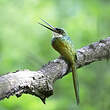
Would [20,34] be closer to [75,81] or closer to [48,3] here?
[48,3]

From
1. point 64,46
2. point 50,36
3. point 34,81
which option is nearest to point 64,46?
point 64,46

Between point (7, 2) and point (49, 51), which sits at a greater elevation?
point (7, 2)

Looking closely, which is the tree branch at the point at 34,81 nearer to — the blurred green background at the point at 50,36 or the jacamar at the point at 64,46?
the jacamar at the point at 64,46

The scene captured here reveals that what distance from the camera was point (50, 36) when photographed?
5316 mm

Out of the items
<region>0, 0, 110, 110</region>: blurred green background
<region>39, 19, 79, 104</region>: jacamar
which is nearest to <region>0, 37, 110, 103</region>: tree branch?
<region>39, 19, 79, 104</region>: jacamar

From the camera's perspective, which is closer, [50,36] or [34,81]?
[34,81]

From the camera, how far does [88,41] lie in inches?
201

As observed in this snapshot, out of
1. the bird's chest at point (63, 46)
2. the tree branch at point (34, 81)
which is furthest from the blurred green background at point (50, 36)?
the tree branch at point (34, 81)

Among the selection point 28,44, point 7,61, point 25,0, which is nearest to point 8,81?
point 7,61

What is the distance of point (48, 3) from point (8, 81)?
360cm

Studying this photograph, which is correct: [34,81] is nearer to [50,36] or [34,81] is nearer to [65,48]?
[65,48]

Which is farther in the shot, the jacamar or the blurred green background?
the blurred green background

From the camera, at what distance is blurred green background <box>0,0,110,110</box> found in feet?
15.3

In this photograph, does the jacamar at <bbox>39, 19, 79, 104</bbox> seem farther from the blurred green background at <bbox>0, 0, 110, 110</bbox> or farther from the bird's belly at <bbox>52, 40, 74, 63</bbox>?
the blurred green background at <bbox>0, 0, 110, 110</bbox>
